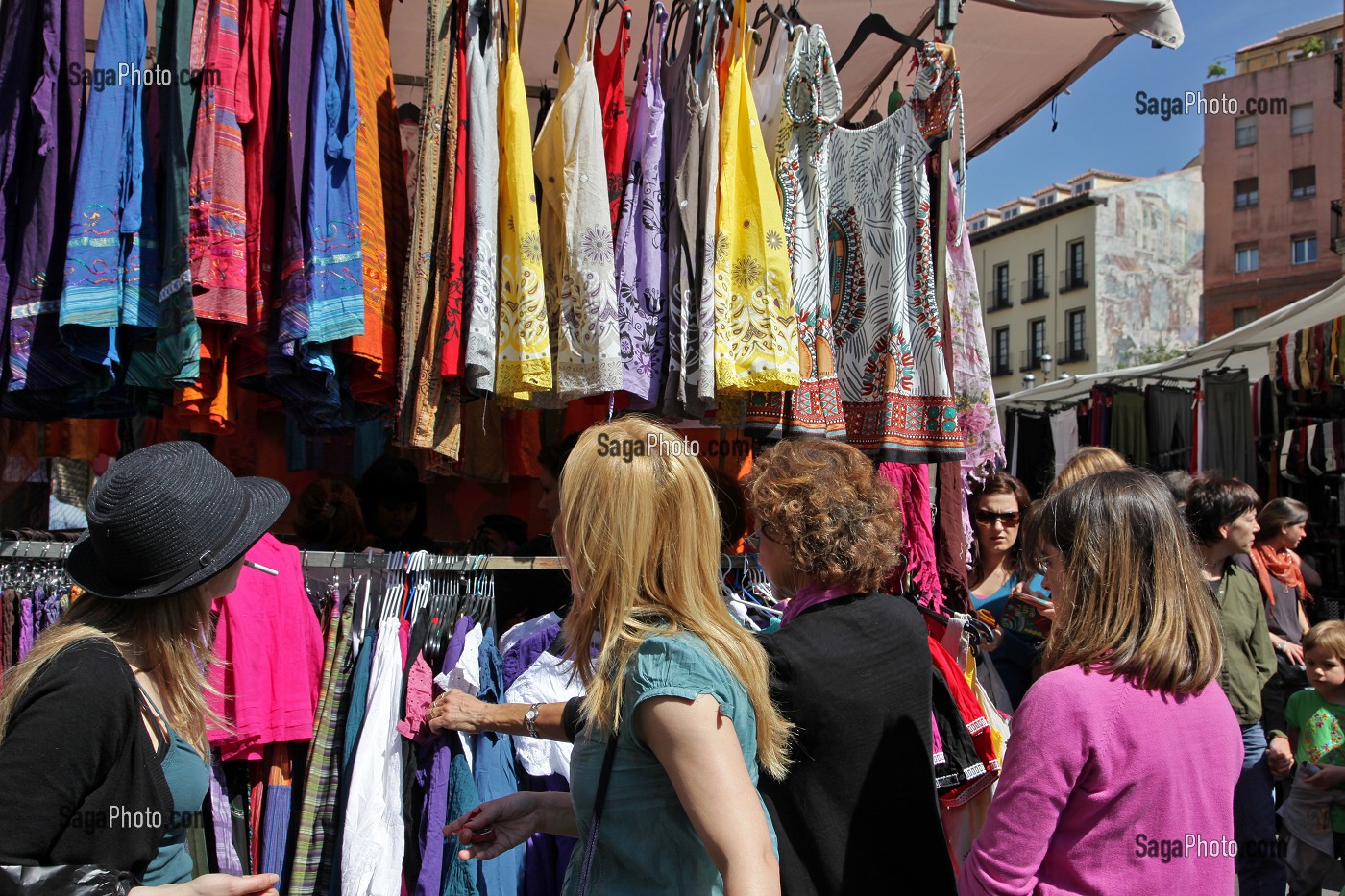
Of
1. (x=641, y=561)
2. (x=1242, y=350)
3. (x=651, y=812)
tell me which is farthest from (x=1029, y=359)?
(x=651, y=812)

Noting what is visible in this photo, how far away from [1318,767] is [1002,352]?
124 ft

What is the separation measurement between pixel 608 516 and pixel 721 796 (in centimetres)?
51

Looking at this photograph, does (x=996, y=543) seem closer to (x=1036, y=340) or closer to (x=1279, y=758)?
(x=1279, y=758)

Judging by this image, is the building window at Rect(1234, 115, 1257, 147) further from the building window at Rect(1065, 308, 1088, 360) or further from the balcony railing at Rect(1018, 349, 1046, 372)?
the balcony railing at Rect(1018, 349, 1046, 372)

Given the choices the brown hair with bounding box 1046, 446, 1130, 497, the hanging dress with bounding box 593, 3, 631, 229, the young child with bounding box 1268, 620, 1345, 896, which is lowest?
the young child with bounding box 1268, 620, 1345, 896

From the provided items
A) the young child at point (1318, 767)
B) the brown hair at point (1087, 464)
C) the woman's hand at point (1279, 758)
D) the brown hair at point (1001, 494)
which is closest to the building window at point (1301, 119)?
the young child at point (1318, 767)

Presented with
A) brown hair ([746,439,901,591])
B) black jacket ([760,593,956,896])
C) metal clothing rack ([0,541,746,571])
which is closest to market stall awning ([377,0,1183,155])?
brown hair ([746,439,901,591])

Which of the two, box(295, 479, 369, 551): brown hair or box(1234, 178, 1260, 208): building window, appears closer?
box(295, 479, 369, 551): brown hair

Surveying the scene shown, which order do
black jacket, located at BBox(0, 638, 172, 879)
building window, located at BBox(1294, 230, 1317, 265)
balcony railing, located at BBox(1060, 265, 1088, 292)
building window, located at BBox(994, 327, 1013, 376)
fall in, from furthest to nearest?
building window, located at BBox(994, 327, 1013, 376)
balcony railing, located at BBox(1060, 265, 1088, 292)
building window, located at BBox(1294, 230, 1317, 265)
black jacket, located at BBox(0, 638, 172, 879)

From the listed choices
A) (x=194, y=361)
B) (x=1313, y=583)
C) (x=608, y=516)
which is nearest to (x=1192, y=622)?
(x=608, y=516)

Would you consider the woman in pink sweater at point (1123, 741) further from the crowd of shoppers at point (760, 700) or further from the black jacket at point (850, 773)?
the black jacket at point (850, 773)

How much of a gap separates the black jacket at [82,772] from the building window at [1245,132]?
121 ft

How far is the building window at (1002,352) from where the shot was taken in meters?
39.1

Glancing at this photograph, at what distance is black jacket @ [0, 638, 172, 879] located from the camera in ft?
4.47
